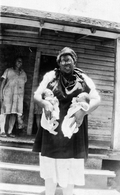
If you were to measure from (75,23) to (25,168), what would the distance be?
309cm

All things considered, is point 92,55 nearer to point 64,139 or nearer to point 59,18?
point 59,18

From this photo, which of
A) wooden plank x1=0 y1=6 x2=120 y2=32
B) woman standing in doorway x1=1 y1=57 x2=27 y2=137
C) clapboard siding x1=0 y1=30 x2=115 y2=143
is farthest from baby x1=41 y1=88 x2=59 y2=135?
clapboard siding x1=0 y1=30 x2=115 y2=143

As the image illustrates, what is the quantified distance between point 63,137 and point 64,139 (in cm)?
2

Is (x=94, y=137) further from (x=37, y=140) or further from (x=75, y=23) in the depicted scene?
(x=37, y=140)

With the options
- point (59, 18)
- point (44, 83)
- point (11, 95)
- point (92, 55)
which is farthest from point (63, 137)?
point (92, 55)

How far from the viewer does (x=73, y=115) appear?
190 cm

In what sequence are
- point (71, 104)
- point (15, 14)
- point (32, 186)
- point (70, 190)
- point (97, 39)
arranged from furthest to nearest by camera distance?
point (97, 39) < point (15, 14) < point (32, 186) < point (70, 190) < point (71, 104)

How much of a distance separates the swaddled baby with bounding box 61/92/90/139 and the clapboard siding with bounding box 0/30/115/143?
14.2 feet

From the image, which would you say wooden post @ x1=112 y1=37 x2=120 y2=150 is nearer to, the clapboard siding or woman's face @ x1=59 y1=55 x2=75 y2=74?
the clapboard siding

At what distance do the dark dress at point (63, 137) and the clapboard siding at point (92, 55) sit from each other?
4.19 metres

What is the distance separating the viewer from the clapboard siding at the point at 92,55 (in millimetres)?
5961

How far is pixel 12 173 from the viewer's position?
3623mm

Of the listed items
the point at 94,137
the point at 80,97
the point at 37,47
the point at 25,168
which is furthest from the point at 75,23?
the point at 94,137

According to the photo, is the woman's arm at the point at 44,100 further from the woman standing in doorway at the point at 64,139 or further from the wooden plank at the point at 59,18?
the wooden plank at the point at 59,18
